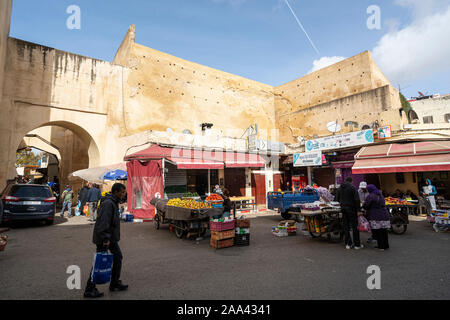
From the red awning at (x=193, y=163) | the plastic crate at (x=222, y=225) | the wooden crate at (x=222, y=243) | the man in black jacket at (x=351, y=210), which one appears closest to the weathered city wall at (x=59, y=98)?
the red awning at (x=193, y=163)

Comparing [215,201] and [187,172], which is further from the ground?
[187,172]

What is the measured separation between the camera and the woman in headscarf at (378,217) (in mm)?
6137

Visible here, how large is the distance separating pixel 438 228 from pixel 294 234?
16.0 feet

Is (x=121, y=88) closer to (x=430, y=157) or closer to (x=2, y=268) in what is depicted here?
(x=2, y=268)

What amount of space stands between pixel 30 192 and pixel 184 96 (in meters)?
14.6

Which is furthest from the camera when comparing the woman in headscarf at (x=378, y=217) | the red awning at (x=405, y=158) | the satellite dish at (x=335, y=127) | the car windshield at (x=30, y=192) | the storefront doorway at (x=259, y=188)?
the satellite dish at (x=335, y=127)

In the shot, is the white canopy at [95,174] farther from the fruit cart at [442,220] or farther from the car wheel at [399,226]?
the fruit cart at [442,220]

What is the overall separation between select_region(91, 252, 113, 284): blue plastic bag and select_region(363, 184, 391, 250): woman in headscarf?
5915mm

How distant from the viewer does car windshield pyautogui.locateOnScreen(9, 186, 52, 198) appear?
384 inches

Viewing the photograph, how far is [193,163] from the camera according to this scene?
1296 cm

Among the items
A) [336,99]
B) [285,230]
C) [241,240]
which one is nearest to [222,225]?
[241,240]

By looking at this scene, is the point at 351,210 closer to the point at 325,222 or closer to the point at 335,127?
the point at 325,222

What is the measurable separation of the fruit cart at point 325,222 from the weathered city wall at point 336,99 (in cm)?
1136

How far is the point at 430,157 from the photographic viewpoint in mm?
11664
